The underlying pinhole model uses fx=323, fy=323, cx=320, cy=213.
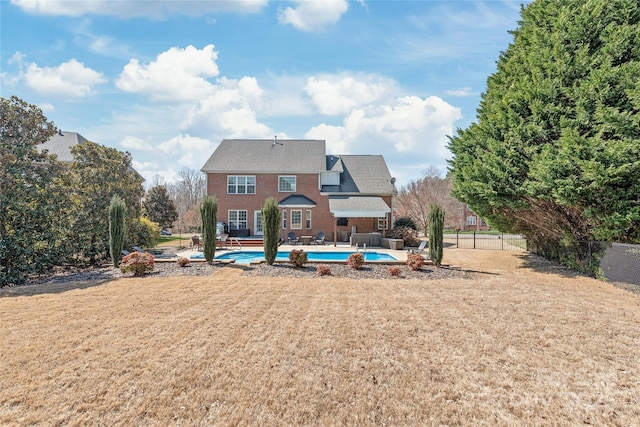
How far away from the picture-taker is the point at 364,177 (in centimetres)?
3628

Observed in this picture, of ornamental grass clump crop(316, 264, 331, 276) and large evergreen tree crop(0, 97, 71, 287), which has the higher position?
large evergreen tree crop(0, 97, 71, 287)

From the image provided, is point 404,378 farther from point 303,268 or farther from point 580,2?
point 580,2

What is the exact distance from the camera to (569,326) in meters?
7.60

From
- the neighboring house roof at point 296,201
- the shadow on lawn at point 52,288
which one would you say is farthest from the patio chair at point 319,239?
the shadow on lawn at point 52,288

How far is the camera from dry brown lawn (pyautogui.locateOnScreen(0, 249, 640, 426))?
425 cm

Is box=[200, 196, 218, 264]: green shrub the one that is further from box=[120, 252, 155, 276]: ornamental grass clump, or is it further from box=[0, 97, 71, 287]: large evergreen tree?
box=[0, 97, 71, 287]: large evergreen tree

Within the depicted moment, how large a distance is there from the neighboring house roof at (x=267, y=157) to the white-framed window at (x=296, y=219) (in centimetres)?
425

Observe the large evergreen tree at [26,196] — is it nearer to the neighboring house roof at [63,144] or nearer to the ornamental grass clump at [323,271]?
the ornamental grass clump at [323,271]

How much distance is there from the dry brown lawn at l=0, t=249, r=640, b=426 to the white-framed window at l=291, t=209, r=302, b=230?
2325 centimetres

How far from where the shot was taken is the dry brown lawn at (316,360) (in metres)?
4.25

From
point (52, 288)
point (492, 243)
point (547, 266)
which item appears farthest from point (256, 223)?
point (547, 266)

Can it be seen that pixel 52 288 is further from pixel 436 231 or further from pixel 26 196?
pixel 436 231

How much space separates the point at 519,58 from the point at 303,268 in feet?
52.1

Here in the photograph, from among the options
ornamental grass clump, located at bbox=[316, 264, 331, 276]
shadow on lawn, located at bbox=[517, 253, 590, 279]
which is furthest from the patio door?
shadow on lawn, located at bbox=[517, 253, 590, 279]
